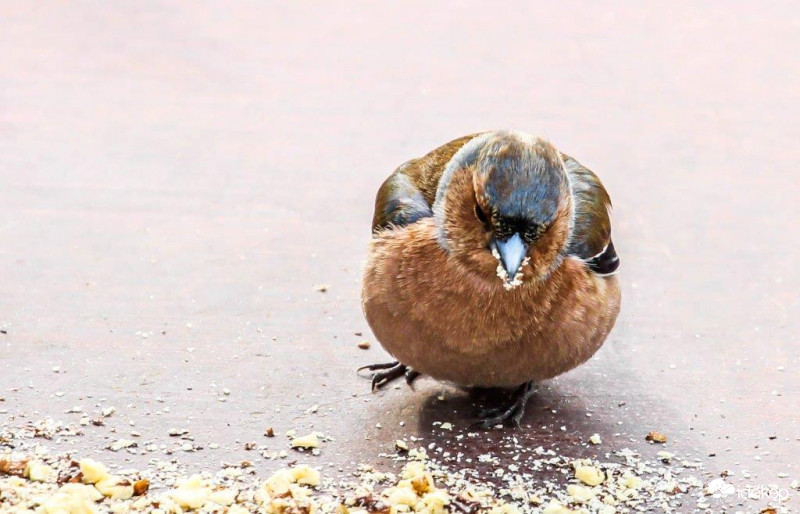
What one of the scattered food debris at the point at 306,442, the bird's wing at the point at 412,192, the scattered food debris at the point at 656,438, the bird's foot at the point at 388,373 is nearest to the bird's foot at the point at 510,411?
the bird's foot at the point at 388,373

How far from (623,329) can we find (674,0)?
5.24 metres

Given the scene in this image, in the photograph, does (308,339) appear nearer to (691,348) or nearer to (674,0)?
(691,348)

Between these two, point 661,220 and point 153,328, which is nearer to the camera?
point 153,328

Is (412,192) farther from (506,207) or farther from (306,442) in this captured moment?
(306,442)

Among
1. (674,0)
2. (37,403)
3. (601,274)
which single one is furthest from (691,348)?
(674,0)

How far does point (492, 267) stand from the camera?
11.9ft

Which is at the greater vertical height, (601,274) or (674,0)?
(674,0)

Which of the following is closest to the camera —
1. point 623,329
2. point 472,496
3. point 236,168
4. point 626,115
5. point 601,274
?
point 472,496

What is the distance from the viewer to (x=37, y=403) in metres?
3.98

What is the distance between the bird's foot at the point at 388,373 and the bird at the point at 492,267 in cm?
38

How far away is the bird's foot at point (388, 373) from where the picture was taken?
426 cm

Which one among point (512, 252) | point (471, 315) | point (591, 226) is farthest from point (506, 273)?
point (591, 226)

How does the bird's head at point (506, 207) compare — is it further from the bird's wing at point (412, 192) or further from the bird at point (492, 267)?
the bird's wing at point (412, 192)

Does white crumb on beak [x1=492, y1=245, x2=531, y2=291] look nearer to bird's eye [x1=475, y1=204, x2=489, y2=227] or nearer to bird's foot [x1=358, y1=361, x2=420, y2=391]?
bird's eye [x1=475, y1=204, x2=489, y2=227]
